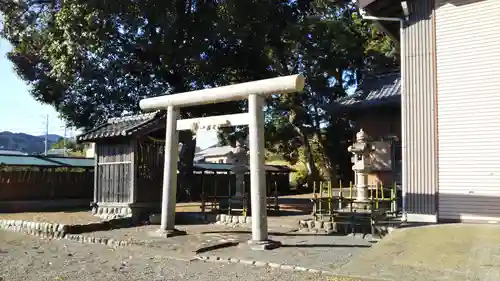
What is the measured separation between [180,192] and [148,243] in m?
12.7

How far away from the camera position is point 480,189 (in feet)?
34.8

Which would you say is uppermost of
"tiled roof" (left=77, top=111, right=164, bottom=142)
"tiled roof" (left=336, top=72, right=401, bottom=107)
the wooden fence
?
"tiled roof" (left=336, top=72, right=401, bottom=107)

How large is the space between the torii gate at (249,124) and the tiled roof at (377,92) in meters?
6.86

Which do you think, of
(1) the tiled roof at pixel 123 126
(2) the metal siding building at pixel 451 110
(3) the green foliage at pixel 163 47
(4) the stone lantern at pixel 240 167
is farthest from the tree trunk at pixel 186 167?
(2) the metal siding building at pixel 451 110

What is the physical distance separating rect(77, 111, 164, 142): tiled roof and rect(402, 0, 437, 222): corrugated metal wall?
362 inches

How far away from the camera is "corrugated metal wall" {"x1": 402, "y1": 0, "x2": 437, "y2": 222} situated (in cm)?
1111

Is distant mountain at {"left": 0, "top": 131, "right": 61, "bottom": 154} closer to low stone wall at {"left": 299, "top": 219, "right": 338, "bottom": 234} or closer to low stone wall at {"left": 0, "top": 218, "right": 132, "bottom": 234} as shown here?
low stone wall at {"left": 0, "top": 218, "right": 132, "bottom": 234}

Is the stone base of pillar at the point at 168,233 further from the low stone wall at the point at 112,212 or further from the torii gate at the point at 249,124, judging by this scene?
the low stone wall at the point at 112,212

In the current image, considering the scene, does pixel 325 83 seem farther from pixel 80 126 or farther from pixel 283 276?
pixel 283 276

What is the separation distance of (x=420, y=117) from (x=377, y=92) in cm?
611

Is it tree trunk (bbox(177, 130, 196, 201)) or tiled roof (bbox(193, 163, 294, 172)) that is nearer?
tree trunk (bbox(177, 130, 196, 201))

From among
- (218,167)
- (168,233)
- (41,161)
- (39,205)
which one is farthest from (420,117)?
(218,167)

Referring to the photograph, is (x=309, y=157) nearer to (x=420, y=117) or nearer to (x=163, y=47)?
(x=163, y=47)

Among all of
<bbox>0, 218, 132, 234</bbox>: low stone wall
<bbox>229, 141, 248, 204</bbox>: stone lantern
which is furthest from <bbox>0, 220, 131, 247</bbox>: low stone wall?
<bbox>229, 141, 248, 204</bbox>: stone lantern
